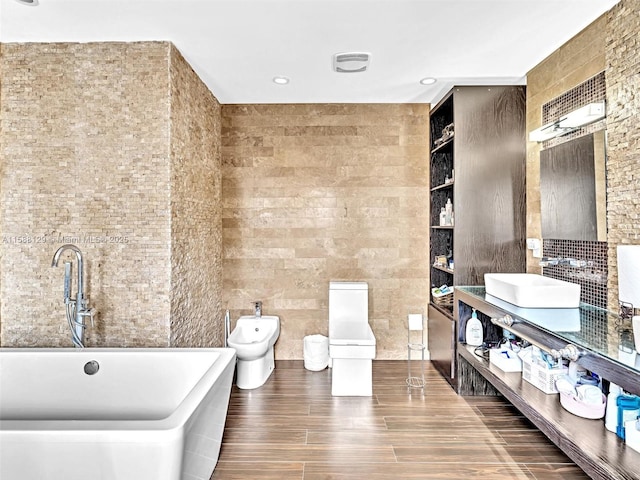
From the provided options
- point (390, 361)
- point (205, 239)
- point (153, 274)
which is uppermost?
point (205, 239)

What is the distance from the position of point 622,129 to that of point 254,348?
289 centimetres

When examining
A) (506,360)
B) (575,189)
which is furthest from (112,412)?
(575,189)

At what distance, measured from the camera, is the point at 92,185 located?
105 inches

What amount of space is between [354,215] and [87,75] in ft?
8.32

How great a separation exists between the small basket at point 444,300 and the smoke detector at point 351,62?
2.19 metres

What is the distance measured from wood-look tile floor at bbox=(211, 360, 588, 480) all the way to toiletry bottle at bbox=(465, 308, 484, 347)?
462mm

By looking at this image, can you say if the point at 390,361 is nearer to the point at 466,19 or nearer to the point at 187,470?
the point at 187,470

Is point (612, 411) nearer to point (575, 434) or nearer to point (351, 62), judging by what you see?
point (575, 434)

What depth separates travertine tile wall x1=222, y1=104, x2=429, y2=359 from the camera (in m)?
4.03

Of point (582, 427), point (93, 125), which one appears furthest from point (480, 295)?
point (93, 125)

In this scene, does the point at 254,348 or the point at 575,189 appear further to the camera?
the point at 254,348

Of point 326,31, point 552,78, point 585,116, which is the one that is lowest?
point 585,116

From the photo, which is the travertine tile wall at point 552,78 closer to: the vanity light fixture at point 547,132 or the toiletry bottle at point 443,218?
the vanity light fixture at point 547,132

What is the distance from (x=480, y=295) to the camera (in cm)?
288
